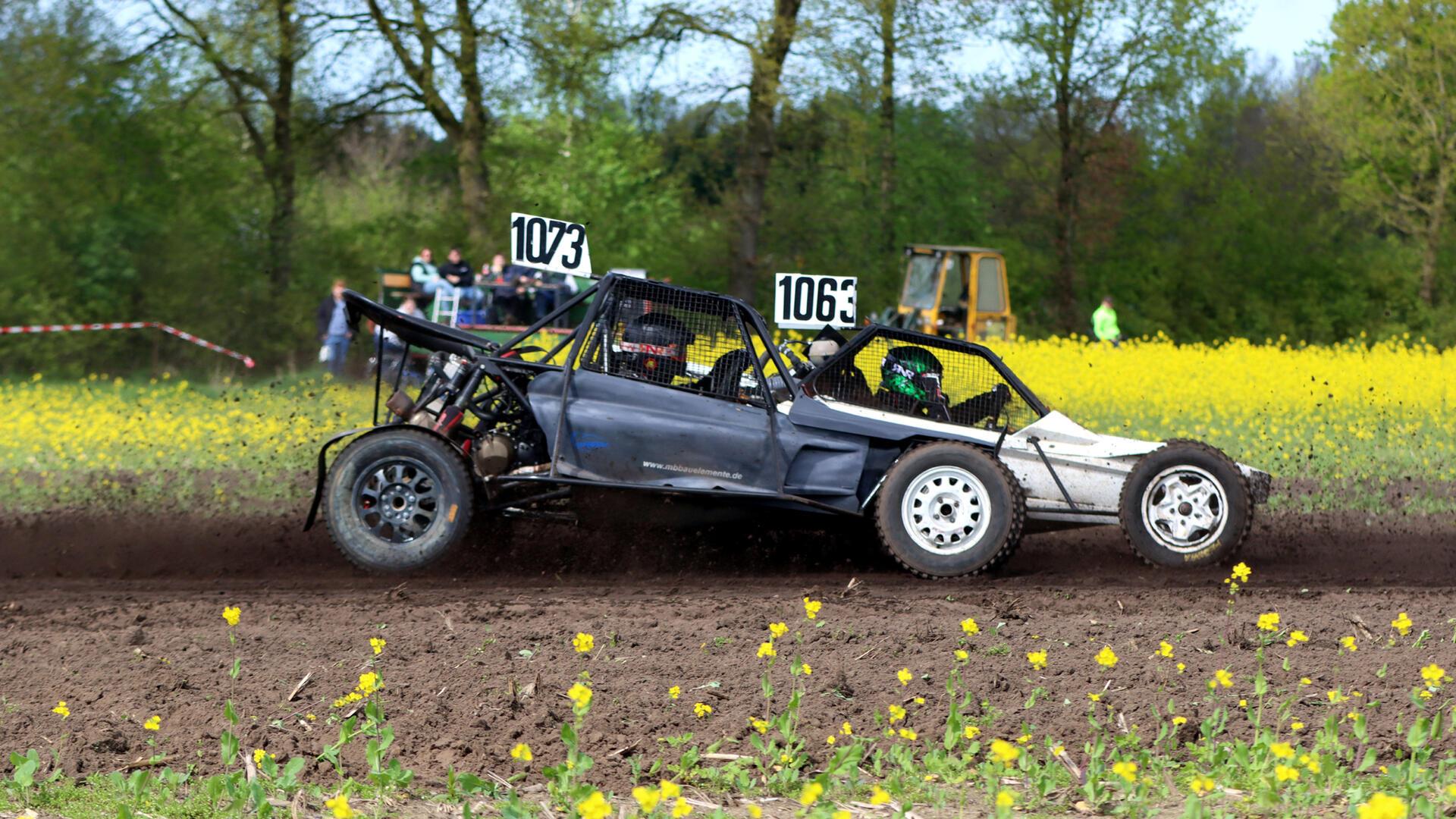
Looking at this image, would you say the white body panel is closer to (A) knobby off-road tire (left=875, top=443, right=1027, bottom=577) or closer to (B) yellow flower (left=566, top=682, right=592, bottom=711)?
(A) knobby off-road tire (left=875, top=443, right=1027, bottom=577)

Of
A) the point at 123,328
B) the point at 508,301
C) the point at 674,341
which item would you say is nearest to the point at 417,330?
the point at 674,341

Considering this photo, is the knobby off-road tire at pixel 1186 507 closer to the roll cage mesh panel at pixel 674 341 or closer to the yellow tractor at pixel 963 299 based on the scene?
the roll cage mesh panel at pixel 674 341

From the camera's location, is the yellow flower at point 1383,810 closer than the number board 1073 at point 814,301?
Yes

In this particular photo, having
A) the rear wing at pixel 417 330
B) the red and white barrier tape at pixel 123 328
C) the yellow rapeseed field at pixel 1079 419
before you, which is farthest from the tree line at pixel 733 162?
the rear wing at pixel 417 330

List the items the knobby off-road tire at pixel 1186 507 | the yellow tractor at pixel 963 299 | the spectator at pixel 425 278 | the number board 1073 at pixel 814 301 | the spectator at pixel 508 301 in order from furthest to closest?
the yellow tractor at pixel 963 299
the spectator at pixel 425 278
the spectator at pixel 508 301
the number board 1073 at pixel 814 301
the knobby off-road tire at pixel 1186 507

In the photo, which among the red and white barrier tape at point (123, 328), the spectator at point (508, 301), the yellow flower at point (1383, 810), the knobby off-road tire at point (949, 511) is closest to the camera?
the yellow flower at point (1383, 810)

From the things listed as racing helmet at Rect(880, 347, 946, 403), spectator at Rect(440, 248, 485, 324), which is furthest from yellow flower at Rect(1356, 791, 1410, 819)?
spectator at Rect(440, 248, 485, 324)

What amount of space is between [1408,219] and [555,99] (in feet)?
68.6

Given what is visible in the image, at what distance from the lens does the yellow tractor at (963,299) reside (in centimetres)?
2714

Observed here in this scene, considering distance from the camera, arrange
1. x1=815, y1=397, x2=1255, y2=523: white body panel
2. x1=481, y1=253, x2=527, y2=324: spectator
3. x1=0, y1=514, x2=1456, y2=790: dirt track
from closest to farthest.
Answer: x1=0, y1=514, x2=1456, y2=790: dirt track → x1=815, y1=397, x2=1255, y2=523: white body panel → x1=481, y1=253, x2=527, y2=324: spectator

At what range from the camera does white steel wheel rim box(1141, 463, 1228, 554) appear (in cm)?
840

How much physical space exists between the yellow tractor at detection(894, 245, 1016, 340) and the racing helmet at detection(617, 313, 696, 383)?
1850 cm

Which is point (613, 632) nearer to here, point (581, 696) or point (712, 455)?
point (581, 696)

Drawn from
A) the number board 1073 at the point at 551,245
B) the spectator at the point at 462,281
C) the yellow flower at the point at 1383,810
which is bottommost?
the yellow flower at the point at 1383,810
